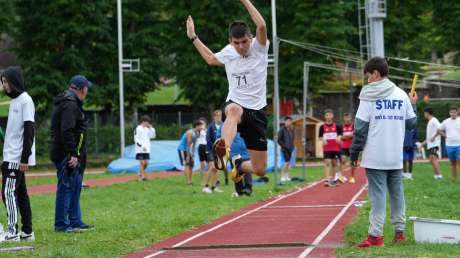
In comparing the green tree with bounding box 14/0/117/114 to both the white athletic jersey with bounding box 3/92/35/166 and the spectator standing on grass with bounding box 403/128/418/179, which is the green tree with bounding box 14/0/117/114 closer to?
the spectator standing on grass with bounding box 403/128/418/179

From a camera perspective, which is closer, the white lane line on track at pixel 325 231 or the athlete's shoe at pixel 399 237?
the white lane line on track at pixel 325 231

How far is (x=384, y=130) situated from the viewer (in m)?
9.37

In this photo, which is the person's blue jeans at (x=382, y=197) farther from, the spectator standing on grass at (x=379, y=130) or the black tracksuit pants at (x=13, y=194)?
the black tracksuit pants at (x=13, y=194)

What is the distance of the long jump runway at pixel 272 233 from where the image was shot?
31.0 feet

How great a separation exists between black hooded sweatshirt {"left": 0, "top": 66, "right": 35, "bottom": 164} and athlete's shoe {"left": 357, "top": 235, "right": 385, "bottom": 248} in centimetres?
444

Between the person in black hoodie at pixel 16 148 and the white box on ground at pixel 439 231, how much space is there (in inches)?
197

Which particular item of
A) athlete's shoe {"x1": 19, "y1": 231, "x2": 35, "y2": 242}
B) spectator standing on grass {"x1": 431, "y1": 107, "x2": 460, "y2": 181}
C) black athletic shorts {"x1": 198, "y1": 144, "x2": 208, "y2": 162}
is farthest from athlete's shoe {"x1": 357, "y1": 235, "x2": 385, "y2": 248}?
black athletic shorts {"x1": 198, "y1": 144, "x2": 208, "y2": 162}

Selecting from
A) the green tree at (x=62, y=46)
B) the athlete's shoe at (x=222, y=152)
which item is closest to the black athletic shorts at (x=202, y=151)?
the athlete's shoe at (x=222, y=152)

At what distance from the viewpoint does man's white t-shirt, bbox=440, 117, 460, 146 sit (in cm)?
2088

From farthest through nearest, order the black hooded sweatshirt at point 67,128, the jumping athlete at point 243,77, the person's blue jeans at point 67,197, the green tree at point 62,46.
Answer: the green tree at point 62,46
the person's blue jeans at point 67,197
the black hooded sweatshirt at point 67,128
the jumping athlete at point 243,77

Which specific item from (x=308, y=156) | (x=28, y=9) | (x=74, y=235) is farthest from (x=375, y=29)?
(x=74, y=235)

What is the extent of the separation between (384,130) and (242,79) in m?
1.95

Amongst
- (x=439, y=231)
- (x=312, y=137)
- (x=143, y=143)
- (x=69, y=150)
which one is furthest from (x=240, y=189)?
(x=312, y=137)

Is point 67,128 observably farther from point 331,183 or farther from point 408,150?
point 408,150
